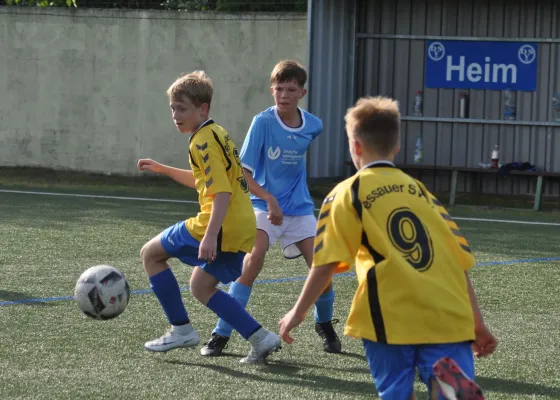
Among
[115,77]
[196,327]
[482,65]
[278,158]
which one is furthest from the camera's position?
[115,77]

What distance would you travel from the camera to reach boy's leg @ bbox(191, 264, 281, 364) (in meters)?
5.40

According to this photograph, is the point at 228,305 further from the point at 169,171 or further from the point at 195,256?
the point at 169,171

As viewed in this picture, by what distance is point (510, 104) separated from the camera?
14.8m

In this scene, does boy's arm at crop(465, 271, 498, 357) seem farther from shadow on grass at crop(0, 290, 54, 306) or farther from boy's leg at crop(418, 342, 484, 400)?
shadow on grass at crop(0, 290, 54, 306)

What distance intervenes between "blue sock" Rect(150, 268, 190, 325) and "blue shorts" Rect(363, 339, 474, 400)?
6.86ft

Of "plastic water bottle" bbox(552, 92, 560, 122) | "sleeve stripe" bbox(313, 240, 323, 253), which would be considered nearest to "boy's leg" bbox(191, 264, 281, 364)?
"sleeve stripe" bbox(313, 240, 323, 253)

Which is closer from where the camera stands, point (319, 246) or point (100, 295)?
point (319, 246)

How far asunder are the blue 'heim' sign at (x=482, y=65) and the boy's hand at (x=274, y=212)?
31.6 ft

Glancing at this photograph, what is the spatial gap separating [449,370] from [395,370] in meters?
0.25

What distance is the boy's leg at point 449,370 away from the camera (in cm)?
332

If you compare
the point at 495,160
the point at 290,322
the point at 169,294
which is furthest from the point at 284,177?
the point at 495,160

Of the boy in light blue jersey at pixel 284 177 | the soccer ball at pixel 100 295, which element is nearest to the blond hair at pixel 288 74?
the boy in light blue jersey at pixel 284 177

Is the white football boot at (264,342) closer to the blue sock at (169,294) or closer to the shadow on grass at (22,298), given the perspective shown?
the blue sock at (169,294)

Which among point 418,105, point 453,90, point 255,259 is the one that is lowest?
point 255,259
